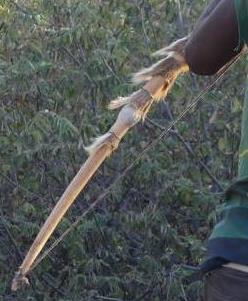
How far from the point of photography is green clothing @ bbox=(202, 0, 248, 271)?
2.07 m

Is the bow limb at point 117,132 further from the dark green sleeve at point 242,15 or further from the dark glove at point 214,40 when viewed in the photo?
the dark green sleeve at point 242,15

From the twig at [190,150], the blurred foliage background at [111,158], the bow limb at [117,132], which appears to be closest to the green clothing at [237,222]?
the bow limb at [117,132]

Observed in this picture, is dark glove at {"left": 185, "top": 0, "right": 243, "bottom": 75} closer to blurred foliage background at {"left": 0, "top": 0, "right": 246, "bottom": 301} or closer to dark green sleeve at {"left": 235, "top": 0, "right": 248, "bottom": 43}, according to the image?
dark green sleeve at {"left": 235, "top": 0, "right": 248, "bottom": 43}

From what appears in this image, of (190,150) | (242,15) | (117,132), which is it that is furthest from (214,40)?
(190,150)

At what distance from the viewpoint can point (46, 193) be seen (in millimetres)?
5227

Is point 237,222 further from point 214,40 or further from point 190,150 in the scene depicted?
point 190,150

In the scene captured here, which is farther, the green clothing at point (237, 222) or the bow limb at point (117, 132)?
the bow limb at point (117, 132)

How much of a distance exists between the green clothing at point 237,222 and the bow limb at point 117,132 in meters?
0.24

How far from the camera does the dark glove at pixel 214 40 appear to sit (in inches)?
82.6

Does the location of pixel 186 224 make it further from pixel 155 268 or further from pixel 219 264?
pixel 219 264

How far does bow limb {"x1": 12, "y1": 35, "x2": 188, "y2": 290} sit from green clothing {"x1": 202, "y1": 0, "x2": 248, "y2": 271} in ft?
0.79

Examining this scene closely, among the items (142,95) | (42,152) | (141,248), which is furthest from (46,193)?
(142,95)

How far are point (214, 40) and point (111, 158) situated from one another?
3.03 meters

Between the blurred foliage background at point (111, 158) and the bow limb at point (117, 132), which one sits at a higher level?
the bow limb at point (117, 132)
